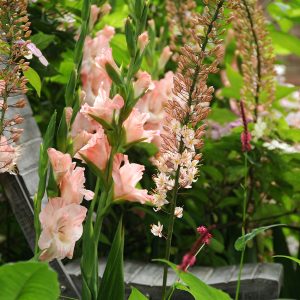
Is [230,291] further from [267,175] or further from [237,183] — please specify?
[237,183]

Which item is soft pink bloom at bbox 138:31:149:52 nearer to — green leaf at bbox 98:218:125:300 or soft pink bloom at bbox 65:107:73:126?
soft pink bloom at bbox 65:107:73:126

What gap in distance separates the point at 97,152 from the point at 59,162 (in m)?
0.05

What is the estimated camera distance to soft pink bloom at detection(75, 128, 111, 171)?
97 centimetres

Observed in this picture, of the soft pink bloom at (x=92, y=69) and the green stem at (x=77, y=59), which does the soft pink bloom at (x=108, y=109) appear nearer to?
the green stem at (x=77, y=59)

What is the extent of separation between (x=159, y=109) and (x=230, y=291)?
16.8 inches

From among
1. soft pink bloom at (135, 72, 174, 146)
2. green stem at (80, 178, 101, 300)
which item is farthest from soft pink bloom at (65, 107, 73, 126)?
soft pink bloom at (135, 72, 174, 146)

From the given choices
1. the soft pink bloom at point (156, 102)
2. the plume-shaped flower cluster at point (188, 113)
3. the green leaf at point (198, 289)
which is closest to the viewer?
the green leaf at point (198, 289)

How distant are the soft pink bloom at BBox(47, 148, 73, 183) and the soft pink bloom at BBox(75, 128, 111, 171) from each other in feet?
0.09

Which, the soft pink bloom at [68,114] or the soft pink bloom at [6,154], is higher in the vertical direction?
the soft pink bloom at [68,114]

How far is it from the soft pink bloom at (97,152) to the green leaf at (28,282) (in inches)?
9.4

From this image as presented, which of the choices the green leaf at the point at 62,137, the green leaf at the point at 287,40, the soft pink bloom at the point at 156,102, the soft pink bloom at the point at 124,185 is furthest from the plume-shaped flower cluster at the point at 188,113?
the green leaf at the point at 287,40

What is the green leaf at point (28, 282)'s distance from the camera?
0.75 metres

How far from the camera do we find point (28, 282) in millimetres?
766

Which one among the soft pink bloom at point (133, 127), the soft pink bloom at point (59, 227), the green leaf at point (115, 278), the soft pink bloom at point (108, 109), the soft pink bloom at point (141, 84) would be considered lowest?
the green leaf at point (115, 278)
